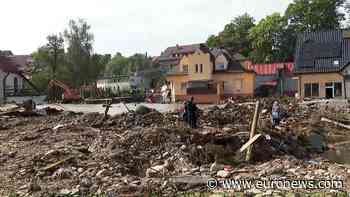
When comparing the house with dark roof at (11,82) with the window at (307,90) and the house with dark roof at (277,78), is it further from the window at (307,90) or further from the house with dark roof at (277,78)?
the window at (307,90)

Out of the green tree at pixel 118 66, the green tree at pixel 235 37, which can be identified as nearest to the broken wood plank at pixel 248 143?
the green tree at pixel 235 37

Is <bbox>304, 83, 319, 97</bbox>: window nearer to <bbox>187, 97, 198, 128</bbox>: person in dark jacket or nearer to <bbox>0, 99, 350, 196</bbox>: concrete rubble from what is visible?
<bbox>0, 99, 350, 196</bbox>: concrete rubble

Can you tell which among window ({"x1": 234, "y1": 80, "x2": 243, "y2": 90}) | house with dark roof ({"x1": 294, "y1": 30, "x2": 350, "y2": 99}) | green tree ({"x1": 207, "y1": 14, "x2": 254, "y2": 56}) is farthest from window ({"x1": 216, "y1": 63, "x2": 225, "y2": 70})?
green tree ({"x1": 207, "y1": 14, "x2": 254, "y2": 56})

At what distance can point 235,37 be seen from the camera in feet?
306

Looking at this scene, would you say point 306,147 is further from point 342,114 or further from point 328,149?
point 342,114

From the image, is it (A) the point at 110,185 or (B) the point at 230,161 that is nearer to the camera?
(A) the point at 110,185

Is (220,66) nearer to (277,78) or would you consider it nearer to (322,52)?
(322,52)

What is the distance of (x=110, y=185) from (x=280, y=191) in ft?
12.5

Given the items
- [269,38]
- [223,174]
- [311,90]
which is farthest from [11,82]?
[223,174]

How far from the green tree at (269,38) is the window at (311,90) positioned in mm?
31578

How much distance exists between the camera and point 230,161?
13789mm

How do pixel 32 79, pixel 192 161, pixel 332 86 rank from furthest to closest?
pixel 32 79, pixel 332 86, pixel 192 161

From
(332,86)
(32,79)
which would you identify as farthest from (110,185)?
(32,79)

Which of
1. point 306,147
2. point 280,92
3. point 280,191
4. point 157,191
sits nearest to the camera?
point 280,191
